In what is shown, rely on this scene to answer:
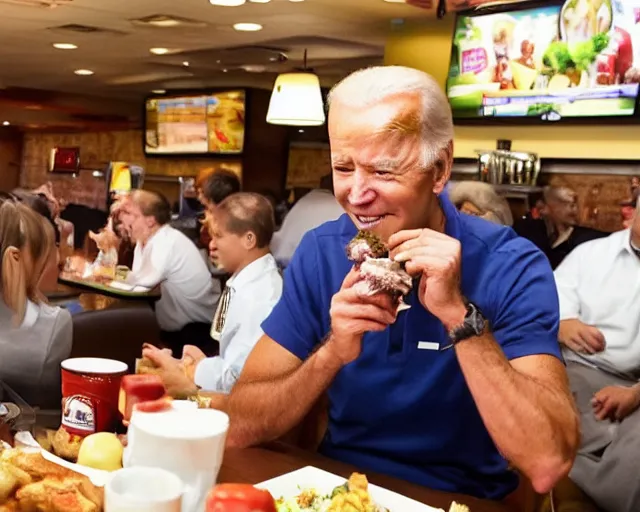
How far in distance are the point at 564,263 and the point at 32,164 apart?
12.7 meters

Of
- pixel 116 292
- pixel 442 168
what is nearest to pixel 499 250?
pixel 442 168

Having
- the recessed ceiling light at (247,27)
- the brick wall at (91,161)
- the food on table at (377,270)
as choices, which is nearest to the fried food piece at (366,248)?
the food on table at (377,270)

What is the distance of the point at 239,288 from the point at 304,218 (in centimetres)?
189

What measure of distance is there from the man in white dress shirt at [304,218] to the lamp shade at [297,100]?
42.3 inches

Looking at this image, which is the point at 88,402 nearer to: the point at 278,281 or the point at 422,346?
the point at 422,346

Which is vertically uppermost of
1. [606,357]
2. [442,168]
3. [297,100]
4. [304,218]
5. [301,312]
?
[297,100]

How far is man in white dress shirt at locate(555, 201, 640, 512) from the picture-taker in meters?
2.88

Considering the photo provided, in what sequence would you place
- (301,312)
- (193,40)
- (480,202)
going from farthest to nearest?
(193,40) < (480,202) < (301,312)

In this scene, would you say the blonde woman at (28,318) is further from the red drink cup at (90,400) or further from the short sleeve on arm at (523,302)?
the short sleeve on arm at (523,302)

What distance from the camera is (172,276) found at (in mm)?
4980

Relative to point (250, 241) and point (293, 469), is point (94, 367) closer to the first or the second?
point (293, 469)

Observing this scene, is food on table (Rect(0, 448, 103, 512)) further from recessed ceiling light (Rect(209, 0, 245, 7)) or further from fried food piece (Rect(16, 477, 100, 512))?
recessed ceiling light (Rect(209, 0, 245, 7))

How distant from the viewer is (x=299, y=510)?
1.19m

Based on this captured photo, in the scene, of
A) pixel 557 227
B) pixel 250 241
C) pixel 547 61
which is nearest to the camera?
pixel 250 241
